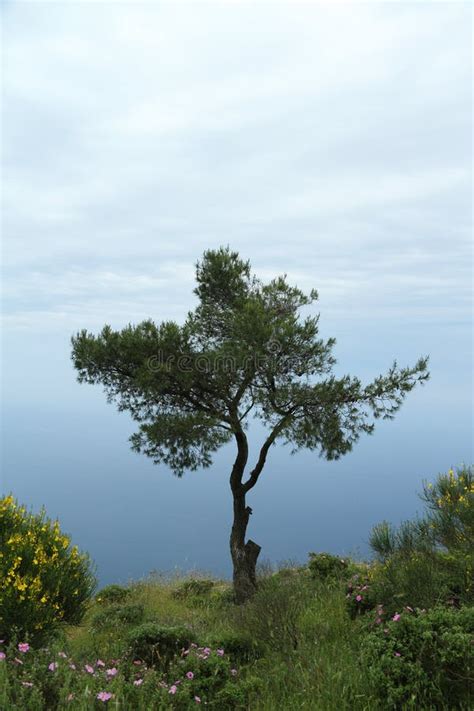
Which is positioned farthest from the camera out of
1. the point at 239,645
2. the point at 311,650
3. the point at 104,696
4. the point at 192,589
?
the point at 192,589

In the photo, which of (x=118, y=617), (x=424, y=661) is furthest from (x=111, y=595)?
(x=424, y=661)

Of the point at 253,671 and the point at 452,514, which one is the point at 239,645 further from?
the point at 452,514

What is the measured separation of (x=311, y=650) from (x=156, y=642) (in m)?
2.12

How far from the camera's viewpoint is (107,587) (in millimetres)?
15742

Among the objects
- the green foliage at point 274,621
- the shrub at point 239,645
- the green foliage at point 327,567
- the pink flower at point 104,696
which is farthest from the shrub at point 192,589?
the pink flower at point 104,696

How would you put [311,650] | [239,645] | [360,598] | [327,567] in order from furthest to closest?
[327,567] < [360,598] < [239,645] < [311,650]

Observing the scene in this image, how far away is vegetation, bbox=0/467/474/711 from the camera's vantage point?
5480 mm

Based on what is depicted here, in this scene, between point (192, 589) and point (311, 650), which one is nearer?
point (311, 650)

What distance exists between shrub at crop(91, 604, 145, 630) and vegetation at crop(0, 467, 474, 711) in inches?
1.0

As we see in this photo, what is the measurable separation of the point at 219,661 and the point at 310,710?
4.18 feet

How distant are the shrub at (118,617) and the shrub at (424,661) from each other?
22.8ft

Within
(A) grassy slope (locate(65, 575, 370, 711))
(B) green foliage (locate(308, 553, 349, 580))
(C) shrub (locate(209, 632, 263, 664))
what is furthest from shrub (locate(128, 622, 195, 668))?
(B) green foliage (locate(308, 553, 349, 580))

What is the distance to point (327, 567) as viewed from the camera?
14523 mm

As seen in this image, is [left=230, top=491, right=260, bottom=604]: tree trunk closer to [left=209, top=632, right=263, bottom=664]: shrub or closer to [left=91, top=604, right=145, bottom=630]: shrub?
[left=91, top=604, right=145, bottom=630]: shrub
